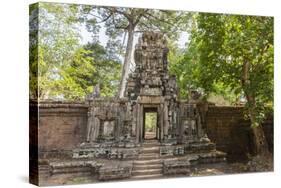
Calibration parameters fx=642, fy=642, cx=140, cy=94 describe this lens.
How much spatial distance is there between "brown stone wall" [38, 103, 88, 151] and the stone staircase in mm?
1157

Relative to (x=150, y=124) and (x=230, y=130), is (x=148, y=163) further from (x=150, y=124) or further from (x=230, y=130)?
(x=230, y=130)

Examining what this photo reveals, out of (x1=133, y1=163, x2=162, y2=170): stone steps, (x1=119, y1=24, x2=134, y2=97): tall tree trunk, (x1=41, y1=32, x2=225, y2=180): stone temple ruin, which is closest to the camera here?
(x1=41, y1=32, x2=225, y2=180): stone temple ruin

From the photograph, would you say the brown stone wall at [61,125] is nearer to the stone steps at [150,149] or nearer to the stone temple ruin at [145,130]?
the stone temple ruin at [145,130]

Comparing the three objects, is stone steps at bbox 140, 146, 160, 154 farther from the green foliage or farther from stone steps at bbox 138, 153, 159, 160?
the green foliage

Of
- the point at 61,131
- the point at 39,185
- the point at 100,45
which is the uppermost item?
the point at 100,45

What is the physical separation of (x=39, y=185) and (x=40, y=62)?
2.04m

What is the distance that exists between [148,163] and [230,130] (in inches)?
77.1

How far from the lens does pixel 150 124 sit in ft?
38.2

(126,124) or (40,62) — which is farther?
(126,124)

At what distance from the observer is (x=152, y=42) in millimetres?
11711

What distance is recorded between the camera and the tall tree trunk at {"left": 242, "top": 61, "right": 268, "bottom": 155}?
1275 cm

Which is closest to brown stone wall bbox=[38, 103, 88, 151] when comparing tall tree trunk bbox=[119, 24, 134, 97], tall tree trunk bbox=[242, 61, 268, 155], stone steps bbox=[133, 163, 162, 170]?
tall tree trunk bbox=[119, 24, 134, 97]

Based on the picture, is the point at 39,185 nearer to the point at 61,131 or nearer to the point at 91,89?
the point at 61,131

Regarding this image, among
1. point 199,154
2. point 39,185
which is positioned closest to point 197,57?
point 199,154
